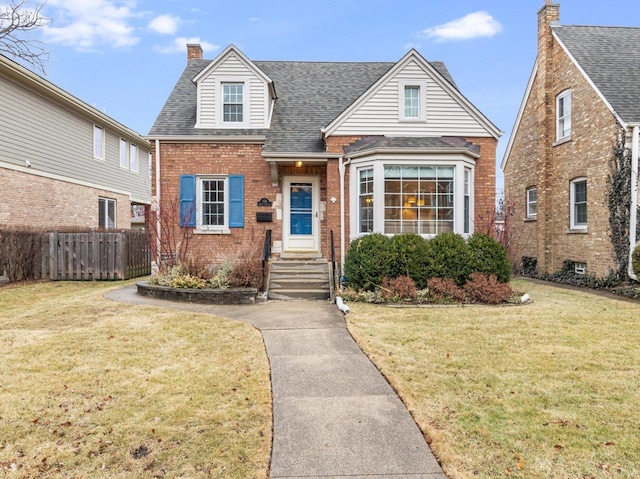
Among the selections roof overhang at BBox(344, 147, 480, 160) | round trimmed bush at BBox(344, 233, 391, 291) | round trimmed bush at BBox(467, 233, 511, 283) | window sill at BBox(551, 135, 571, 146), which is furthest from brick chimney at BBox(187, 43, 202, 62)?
window sill at BBox(551, 135, 571, 146)

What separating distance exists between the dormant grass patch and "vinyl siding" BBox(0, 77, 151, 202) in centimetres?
957

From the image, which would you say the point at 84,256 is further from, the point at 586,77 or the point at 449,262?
the point at 586,77

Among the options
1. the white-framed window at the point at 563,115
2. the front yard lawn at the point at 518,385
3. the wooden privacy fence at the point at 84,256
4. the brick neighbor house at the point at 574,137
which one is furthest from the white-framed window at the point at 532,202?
the wooden privacy fence at the point at 84,256

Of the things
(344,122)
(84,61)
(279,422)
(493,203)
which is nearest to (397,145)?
(344,122)

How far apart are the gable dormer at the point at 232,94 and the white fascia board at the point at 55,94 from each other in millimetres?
6081

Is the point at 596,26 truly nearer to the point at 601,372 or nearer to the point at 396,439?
the point at 601,372

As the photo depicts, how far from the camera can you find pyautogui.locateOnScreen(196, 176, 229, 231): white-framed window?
1241 cm

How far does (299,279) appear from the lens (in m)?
10.4

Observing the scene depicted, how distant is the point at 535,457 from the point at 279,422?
6.46 feet

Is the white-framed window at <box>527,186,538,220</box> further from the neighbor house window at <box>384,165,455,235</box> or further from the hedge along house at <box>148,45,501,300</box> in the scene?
the neighbor house window at <box>384,165,455,235</box>

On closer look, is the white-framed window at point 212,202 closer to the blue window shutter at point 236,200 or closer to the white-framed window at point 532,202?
the blue window shutter at point 236,200

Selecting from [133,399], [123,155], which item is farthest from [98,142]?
[133,399]

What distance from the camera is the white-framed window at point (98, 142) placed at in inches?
716

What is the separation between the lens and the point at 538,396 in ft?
13.0
